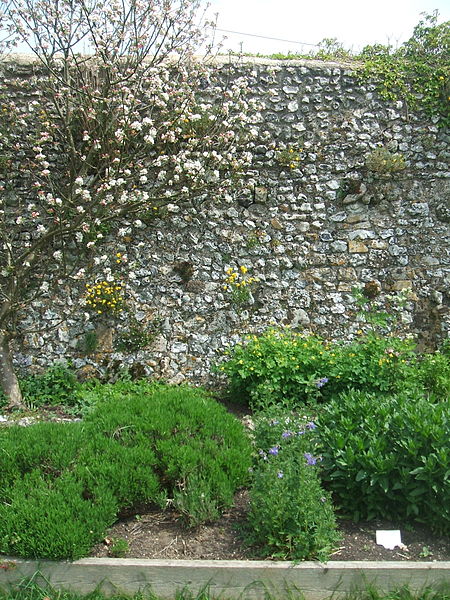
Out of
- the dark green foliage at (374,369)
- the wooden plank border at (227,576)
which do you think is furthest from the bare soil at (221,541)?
the dark green foliage at (374,369)

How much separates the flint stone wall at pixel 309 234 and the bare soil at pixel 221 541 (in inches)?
120

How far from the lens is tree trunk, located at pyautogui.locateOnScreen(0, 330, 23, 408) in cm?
583

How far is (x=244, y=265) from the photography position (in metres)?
6.70

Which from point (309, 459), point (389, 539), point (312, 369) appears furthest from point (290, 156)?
point (389, 539)

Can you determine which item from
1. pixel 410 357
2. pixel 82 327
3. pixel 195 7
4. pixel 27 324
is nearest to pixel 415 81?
pixel 195 7

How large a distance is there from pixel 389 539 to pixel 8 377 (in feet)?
13.7

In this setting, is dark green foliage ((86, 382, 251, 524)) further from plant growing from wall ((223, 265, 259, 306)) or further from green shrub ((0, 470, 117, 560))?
plant growing from wall ((223, 265, 259, 306))

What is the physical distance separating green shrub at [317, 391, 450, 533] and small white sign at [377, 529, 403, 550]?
127 mm

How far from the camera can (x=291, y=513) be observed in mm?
3154

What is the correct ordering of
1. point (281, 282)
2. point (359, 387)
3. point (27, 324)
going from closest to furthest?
point (359, 387), point (27, 324), point (281, 282)

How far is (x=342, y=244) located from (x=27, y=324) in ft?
12.4

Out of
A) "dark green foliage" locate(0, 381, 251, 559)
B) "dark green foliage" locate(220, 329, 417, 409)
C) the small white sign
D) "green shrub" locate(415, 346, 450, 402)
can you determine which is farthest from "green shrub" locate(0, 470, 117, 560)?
"green shrub" locate(415, 346, 450, 402)

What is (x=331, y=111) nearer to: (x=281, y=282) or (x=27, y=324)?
(x=281, y=282)

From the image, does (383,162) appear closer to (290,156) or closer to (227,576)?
(290,156)
